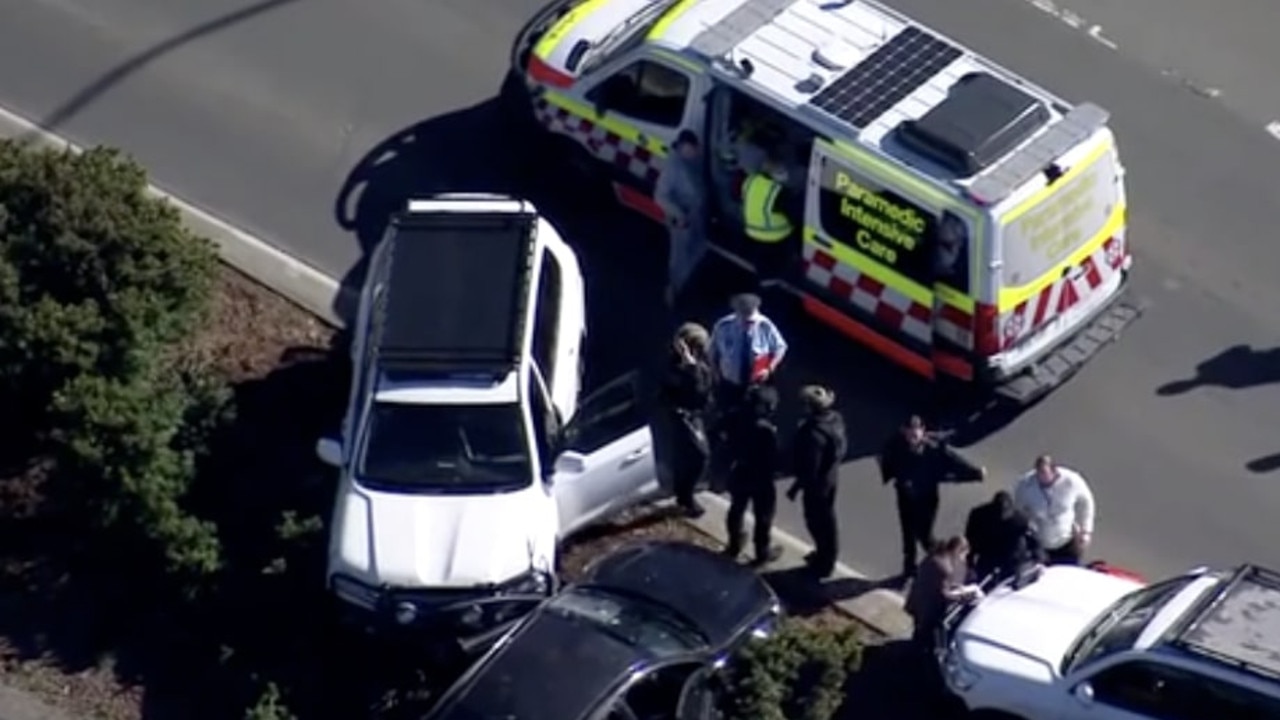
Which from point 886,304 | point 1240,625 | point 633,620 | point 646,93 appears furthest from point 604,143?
point 1240,625

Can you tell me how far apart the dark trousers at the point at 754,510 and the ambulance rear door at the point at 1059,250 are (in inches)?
73.5

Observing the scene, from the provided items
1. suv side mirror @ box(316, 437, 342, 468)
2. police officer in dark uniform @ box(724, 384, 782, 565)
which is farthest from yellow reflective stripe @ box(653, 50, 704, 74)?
suv side mirror @ box(316, 437, 342, 468)

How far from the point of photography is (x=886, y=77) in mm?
20062

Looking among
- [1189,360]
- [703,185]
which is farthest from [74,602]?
[1189,360]

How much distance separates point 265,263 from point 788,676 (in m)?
5.56

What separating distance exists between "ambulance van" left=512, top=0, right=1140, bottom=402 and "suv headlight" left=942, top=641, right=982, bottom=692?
8.26 feet

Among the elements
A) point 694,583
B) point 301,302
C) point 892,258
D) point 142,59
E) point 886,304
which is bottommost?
point 301,302

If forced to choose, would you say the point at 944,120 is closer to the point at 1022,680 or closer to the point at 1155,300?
the point at 1155,300

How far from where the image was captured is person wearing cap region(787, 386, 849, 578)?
18.5 m

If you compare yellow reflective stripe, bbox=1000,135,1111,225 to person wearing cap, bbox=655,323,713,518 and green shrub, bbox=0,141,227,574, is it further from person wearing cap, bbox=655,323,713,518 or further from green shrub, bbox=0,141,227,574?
green shrub, bbox=0,141,227,574

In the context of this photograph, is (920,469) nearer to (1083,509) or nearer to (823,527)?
(823,527)


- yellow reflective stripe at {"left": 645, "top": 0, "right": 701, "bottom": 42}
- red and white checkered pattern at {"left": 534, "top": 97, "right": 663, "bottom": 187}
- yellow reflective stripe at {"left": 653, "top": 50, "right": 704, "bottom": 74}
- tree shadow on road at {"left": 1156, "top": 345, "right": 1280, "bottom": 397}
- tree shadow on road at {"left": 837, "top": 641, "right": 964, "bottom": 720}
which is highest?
yellow reflective stripe at {"left": 645, "top": 0, "right": 701, "bottom": 42}

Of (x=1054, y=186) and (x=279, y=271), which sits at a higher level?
(x=1054, y=186)

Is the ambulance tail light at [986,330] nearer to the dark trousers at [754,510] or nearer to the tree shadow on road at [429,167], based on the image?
the dark trousers at [754,510]
